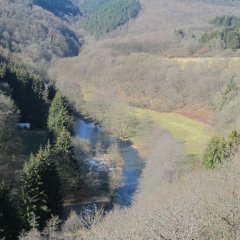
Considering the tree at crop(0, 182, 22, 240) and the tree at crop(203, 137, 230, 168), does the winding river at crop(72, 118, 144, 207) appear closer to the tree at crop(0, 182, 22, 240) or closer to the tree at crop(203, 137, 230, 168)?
the tree at crop(203, 137, 230, 168)

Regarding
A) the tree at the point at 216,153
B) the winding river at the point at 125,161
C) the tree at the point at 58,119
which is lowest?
the winding river at the point at 125,161

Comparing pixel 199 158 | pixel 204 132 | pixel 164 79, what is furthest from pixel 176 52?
pixel 199 158

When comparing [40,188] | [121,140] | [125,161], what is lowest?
[125,161]

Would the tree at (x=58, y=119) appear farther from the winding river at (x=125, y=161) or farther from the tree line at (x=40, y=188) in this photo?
the winding river at (x=125, y=161)

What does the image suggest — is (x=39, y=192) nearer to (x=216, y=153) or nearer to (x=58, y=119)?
(x=216, y=153)

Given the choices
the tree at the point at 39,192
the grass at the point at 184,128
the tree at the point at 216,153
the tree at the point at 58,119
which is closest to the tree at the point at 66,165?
the tree at the point at 39,192

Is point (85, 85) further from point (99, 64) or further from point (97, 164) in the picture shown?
point (97, 164)

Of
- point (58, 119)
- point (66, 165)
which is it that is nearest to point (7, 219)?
point (66, 165)
